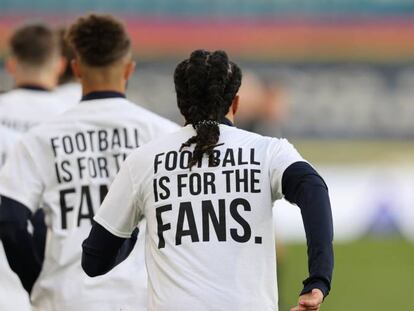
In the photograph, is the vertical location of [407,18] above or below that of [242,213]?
below

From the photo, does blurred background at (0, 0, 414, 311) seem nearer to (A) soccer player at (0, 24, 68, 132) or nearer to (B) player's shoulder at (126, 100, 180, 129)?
(A) soccer player at (0, 24, 68, 132)

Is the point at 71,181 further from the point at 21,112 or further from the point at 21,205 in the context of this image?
the point at 21,112

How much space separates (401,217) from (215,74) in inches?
536

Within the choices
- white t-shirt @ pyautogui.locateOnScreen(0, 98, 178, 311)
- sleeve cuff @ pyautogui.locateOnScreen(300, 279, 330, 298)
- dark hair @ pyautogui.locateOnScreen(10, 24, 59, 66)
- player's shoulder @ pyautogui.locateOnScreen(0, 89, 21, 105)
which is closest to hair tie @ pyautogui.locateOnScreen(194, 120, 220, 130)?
sleeve cuff @ pyautogui.locateOnScreen(300, 279, 330, 298)

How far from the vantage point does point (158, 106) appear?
82.1 feet

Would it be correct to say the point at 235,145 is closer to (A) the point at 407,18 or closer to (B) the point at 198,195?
(B) the point at 198,195

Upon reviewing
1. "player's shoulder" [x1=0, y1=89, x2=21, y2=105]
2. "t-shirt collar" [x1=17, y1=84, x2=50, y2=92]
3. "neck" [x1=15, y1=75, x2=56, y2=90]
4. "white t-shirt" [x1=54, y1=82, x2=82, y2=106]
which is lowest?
"white t-shirt" [x1=54, y1=82, x2=82, y2=106]

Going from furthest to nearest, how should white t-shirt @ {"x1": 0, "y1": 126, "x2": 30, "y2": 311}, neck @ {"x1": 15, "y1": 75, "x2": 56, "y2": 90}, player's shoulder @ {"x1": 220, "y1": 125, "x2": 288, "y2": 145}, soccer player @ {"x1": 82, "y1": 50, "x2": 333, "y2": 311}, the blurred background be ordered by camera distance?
the blurred background
neck @ {"x1": 15, "y1": 75, "x2": 56, "y2": 90}
white t-shirt @ {"x1": 0, "y1": 126, "x2": 30, "y2": 311}
player's shoulder @ {"x1": 220, "y1": 125, "x2": 288, "y2": 145}
soccer player @ {"x1": 82, "y1": 50, "x2": 333, "y2": 311}

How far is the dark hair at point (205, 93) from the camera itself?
15.8ft

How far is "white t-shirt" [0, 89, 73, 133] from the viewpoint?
276 inches

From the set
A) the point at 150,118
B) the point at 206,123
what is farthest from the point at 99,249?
the point at 150,118

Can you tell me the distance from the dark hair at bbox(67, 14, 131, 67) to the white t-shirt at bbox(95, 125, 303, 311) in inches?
50.0

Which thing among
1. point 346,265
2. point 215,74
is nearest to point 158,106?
point 346,265

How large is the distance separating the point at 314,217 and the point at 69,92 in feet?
10.7
